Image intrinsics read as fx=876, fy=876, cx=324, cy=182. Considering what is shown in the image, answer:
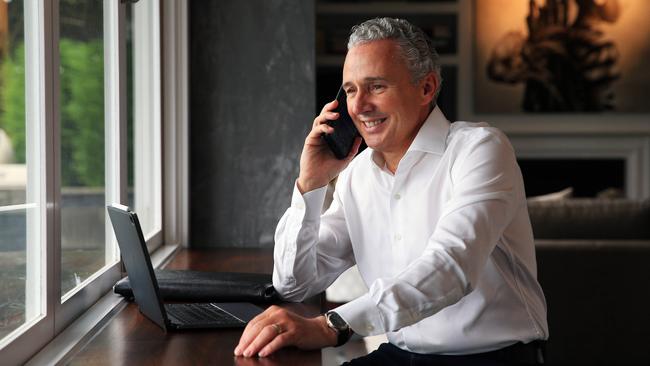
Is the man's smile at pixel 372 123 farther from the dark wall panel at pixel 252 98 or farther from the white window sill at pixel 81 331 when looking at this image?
the dark wall panel at pixel 252 98

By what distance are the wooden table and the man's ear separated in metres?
0.58

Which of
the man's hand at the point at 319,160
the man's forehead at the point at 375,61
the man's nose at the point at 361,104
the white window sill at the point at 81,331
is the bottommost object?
the white window sill at the point at 81,331

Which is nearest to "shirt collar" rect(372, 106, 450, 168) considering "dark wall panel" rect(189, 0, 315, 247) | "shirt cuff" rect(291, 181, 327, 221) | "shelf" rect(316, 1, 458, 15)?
"shirt cuff" rect(291, 181, 327, 221)

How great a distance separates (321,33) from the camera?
25.5 ft

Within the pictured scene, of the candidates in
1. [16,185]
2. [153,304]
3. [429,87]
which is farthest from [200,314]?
[429,87]

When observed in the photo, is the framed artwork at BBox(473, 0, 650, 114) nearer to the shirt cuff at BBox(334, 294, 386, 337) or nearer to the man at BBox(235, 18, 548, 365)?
the man at BBox(235, 18, 548, 365)

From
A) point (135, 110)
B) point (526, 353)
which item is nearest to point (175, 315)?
point (526, 353)

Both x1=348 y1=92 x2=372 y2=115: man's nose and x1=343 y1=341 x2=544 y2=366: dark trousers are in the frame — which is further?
x1=348 y1=92 x2=372 y2=115: man's nose

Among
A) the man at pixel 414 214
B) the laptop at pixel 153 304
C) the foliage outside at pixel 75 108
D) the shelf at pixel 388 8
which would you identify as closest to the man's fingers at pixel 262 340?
the man at pixel 414 214

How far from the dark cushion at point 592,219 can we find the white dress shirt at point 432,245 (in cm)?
159

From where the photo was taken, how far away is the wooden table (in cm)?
158

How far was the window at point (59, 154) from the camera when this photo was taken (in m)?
1.67

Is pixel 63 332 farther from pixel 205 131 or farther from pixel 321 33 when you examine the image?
pixel 321 33

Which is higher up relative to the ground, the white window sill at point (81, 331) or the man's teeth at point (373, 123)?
the man's teeth at point (373, 123)
